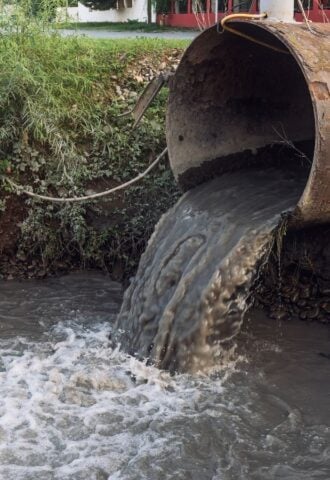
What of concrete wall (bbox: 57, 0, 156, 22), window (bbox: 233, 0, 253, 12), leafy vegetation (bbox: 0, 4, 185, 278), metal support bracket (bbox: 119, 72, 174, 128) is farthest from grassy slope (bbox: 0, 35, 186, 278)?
concrete wall (bbox: 57, 0, 156, 22)

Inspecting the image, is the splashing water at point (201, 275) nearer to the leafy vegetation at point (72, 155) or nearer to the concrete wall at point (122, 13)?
the leafy vegetation at point (72, 155)

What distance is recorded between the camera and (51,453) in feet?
12.6

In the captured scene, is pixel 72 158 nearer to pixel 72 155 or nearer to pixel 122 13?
pixel 72 155

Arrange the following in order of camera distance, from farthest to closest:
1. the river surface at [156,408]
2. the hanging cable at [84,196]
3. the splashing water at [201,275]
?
the hanging cable at [84,196] → the splashing water at [201,275] → the river surface at [156,408]

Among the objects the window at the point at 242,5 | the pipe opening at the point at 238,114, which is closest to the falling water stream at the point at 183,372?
the pipe opening at the point at 238,114

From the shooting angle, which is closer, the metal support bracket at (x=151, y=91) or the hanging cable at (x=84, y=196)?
the metal support bracket at (x=151, y=91)

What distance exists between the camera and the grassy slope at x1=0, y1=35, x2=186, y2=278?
644 cm

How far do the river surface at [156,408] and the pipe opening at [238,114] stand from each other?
1311 mm

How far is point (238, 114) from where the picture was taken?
583 cm

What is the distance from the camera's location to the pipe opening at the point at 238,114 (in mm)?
5616

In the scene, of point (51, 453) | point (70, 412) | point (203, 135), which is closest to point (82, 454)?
point (51, 453)

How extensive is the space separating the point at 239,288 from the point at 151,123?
2.73 metres

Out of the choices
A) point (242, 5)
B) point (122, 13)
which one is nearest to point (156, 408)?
point (242, 5)

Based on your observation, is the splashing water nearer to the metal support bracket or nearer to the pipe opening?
the pipe opening
